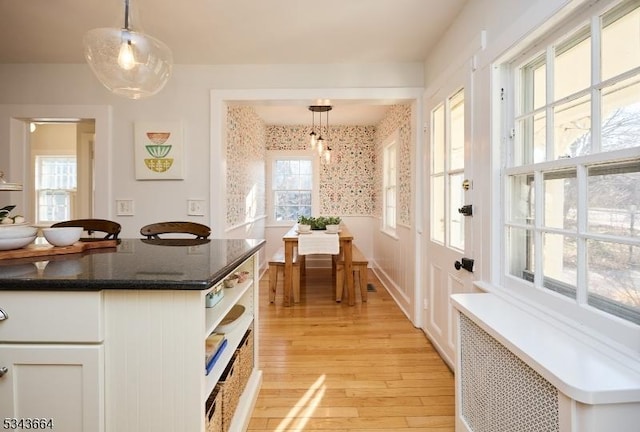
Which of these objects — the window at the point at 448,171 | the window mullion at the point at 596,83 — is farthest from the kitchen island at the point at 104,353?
the window at the point at 448,171

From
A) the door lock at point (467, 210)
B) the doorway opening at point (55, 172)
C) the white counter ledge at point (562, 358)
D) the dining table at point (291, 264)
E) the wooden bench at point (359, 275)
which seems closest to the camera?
the white counter ledge at point (562, 358)

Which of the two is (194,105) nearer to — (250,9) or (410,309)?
(250,9)

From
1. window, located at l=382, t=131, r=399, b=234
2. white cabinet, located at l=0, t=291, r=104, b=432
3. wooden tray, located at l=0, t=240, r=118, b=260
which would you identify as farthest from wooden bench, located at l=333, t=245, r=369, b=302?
white cabinet, located at l=0, t=291, r=104, b=432

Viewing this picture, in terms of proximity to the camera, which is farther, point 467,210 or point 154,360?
point 467,210

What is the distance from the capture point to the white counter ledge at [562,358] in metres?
0.80

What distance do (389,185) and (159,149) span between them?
2955 millimetres

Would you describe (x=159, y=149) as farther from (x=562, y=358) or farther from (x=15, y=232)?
(x=562, y=358)

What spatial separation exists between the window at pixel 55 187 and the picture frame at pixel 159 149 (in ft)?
11.8

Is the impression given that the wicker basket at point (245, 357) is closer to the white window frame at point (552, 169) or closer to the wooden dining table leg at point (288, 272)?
the white window frame at point (552, 169)

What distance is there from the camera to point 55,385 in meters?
1.04

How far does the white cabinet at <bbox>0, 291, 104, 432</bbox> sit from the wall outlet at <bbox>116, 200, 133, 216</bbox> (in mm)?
2181

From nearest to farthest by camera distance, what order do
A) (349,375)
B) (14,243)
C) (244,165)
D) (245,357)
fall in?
(14,243), (245,357), (349,375), (244,165)

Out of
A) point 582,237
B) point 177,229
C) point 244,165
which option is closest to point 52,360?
point 177,229

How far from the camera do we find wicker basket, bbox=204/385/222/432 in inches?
47.8
